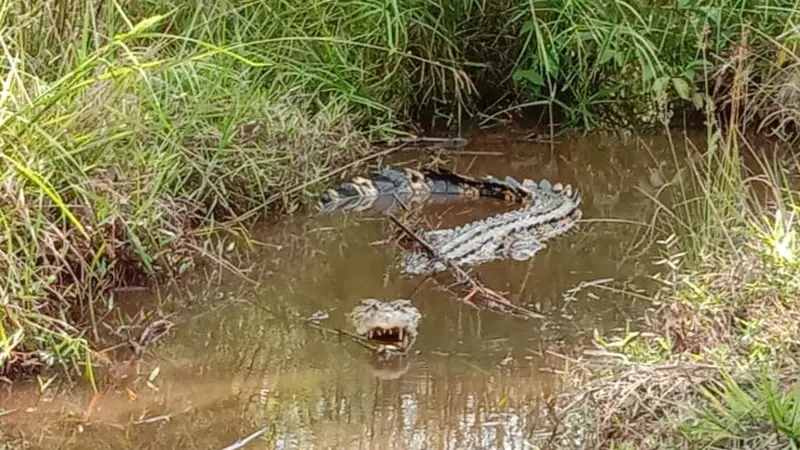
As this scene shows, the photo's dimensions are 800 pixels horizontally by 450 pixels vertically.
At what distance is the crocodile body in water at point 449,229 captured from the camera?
10.1 ft

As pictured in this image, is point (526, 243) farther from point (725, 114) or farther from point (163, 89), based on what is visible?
point (725, 114)

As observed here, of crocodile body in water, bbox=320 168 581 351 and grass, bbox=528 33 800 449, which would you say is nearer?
grass, bbox=528 33 800 449

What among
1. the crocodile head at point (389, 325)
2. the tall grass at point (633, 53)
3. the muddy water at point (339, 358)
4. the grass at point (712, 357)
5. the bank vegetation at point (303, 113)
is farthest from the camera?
the tall grass at point (633, 53)

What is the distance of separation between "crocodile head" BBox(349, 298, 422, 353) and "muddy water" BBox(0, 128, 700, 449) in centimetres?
5

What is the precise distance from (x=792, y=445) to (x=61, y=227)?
201 cm

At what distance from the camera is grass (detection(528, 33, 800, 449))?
2049 mm

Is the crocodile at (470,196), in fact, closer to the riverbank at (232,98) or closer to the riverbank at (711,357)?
the riverbank at (232,98)

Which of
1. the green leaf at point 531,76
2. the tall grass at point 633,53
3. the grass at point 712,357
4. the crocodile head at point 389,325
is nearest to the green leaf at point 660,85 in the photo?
the tall grass at point 633,53

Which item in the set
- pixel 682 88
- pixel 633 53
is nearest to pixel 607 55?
pixel 633 53

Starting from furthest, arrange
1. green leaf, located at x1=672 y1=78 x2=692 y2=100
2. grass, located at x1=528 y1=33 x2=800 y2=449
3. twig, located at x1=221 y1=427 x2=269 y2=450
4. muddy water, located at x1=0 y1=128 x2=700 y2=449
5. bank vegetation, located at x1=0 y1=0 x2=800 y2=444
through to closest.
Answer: green leaf, located at x1=672 y1=78 x2=692 y2=100, bank vegetation, located at x1=0 y1=0 x2=800 y2=444, muddy water, located at x1=0 y1=128 x2=700 y2=449, twig, located at x1=221 y1=427 x2=269 y2=450, grass, located at x1=528 y1=33 x2=800 y2=449

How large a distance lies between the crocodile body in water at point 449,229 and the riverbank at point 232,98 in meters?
0.21

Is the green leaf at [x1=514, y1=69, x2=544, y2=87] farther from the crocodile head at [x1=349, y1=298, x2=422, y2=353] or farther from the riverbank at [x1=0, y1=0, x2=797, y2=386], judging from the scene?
the crocodile head at [x1=349, y1=298, x2=422, y2=353]

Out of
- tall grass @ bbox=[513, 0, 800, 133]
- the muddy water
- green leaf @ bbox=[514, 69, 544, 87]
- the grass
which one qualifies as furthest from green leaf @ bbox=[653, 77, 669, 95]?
the grass

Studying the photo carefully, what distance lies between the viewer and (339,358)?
2.98 meters
